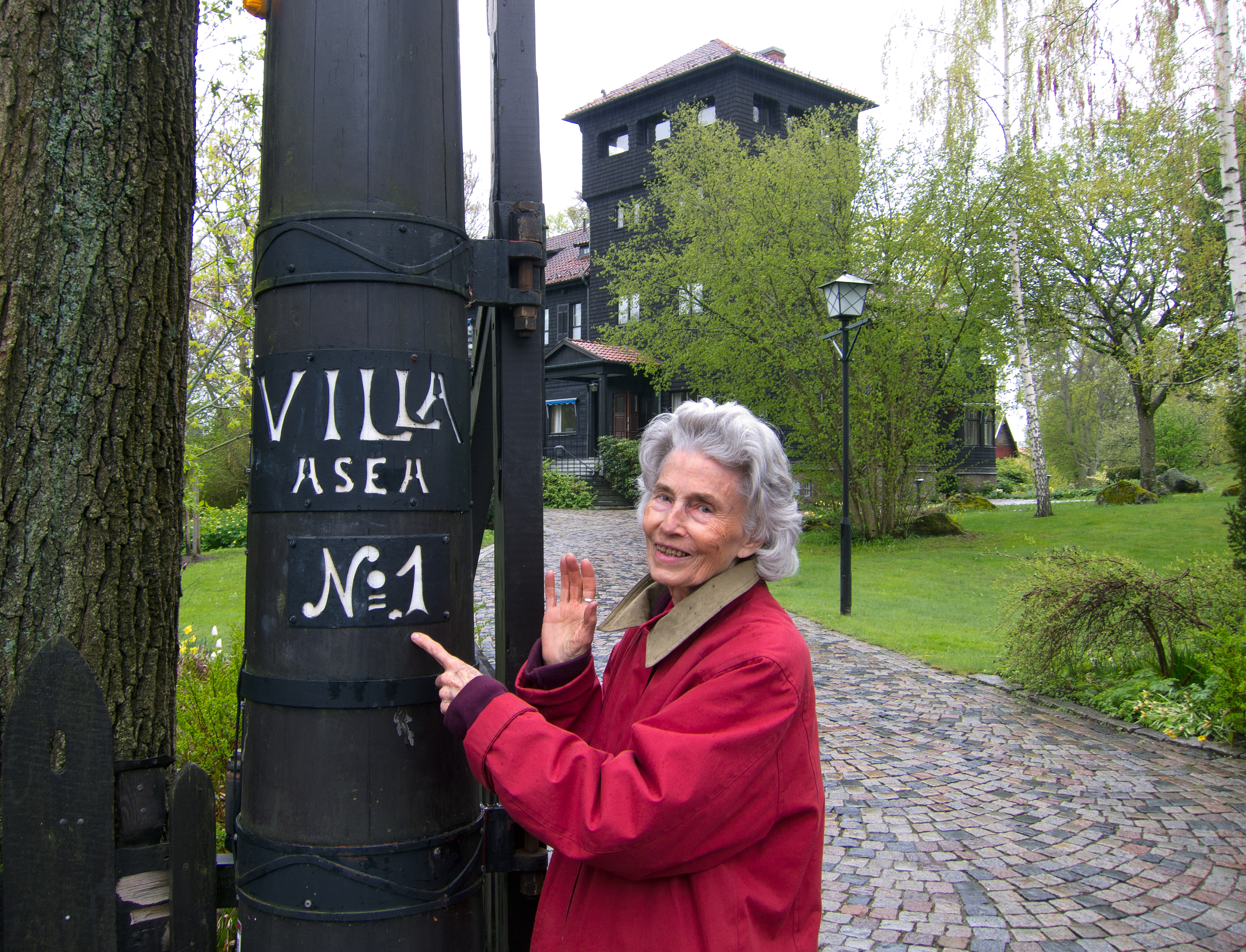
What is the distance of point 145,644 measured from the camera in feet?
6.46

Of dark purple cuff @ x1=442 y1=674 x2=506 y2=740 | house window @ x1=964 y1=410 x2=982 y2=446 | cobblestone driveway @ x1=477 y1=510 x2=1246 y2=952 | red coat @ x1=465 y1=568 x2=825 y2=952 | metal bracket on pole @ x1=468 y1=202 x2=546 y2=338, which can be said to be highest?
house window @ x1=964 y1=410 x2=982 y2=446

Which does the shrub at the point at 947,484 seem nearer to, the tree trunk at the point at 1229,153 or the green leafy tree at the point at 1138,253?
the green leafy tree at the point at 1138,253

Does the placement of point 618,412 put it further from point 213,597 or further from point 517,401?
point 517,401

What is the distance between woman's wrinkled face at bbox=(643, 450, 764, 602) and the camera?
6.31ft

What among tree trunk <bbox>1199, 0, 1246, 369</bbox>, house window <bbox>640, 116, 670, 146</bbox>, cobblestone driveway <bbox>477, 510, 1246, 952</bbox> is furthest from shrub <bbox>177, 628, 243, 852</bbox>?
house window <bbox>640, 116, 670, 146</bbox>

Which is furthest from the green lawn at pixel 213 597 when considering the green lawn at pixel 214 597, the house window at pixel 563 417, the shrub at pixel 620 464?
the house window at pixel 563 417

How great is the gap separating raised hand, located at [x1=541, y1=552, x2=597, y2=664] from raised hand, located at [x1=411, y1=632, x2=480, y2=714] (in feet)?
1.27

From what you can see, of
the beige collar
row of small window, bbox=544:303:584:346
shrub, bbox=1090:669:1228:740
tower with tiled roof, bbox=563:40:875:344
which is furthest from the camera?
row of small window, bbox=544:303:584:346

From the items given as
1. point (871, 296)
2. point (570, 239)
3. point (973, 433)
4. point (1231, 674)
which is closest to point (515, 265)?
point (1231, 674)

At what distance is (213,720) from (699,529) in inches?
125

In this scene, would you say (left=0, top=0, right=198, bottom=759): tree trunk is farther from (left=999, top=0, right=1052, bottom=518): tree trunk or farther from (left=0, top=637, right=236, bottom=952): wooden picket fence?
(left=999, top=0, right=1052, bottom=518): tree trunk

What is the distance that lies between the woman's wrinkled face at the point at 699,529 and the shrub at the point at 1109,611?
6030mm

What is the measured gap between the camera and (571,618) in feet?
6.70

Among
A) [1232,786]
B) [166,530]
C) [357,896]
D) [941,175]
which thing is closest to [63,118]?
[166,530]
